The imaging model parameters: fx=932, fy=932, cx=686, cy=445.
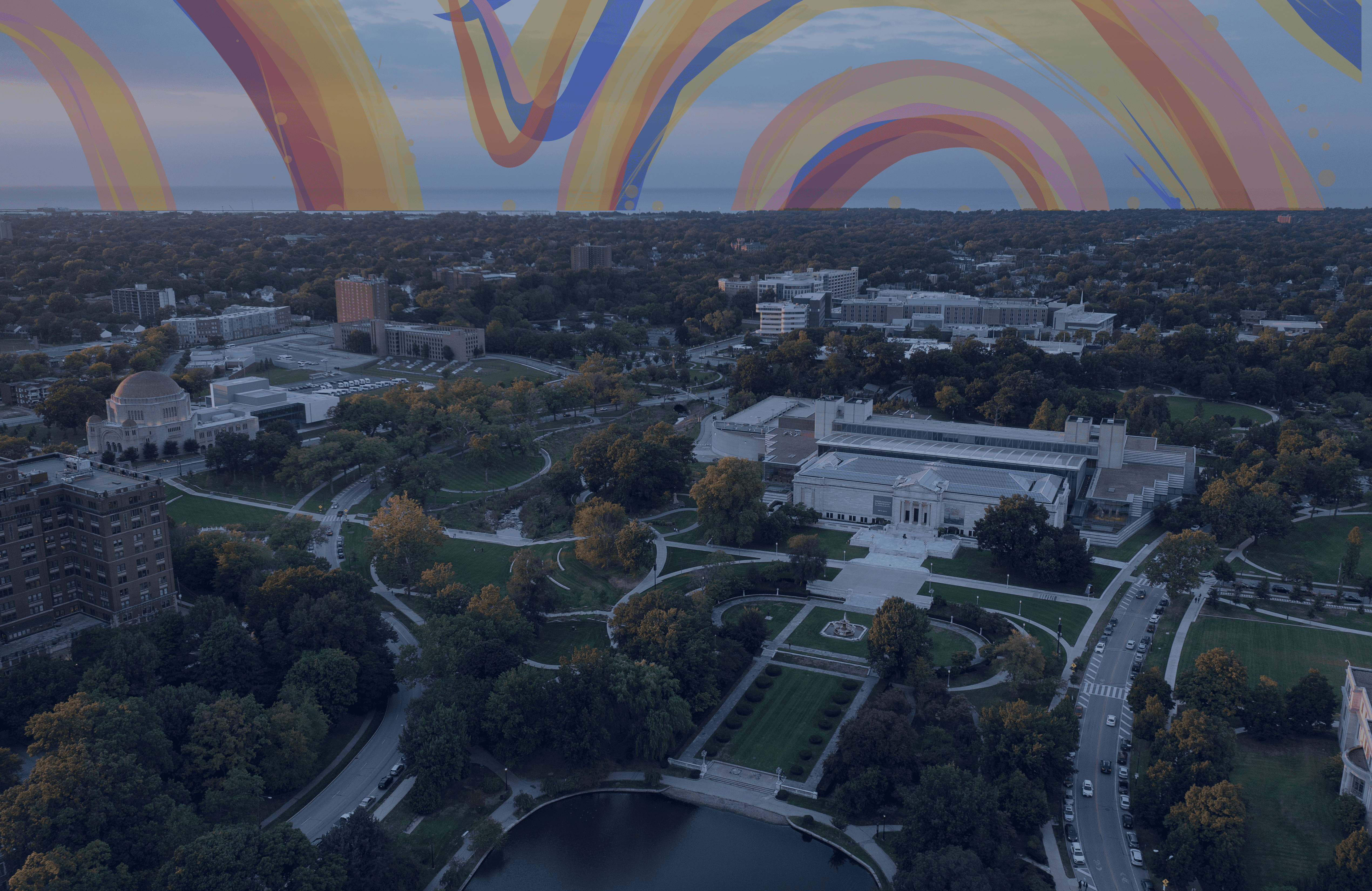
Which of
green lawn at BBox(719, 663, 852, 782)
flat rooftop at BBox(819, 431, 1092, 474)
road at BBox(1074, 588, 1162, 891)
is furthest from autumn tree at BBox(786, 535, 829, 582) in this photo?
road at BBox(1074, 588, 1162, 891)

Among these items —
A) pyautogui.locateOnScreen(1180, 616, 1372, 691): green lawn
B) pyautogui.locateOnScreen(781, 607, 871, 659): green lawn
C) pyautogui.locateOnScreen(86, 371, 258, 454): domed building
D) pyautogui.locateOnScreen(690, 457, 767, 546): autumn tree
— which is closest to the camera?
pyautogui.locateOnScreen(1180, 616, 1372, 691): green lawn

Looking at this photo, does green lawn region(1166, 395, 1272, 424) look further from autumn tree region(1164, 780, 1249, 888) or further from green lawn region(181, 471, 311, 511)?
green lawn region(181, 471, 311, 511)

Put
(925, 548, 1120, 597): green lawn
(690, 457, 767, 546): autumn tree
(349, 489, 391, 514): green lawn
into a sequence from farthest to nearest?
(349, 489, 391, 514): green lawn
(690, 457, 767, 546): autumn tree
(925, 548, 1120, 597): green lawn

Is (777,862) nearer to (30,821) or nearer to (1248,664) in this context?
(30,821)

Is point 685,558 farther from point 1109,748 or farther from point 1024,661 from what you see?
point 1109,748

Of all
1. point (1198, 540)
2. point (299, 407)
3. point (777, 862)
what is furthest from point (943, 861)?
point (299, 407)
